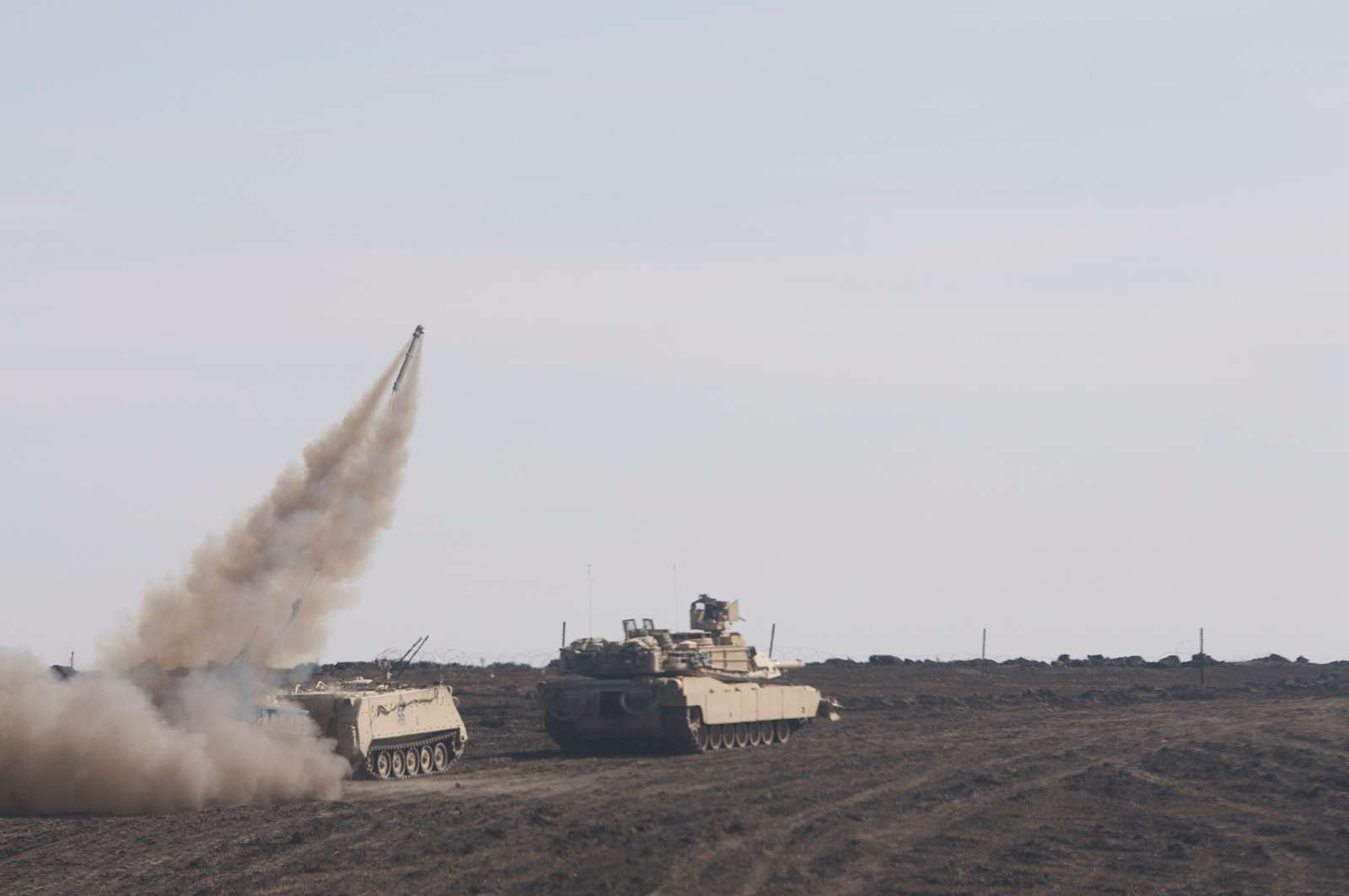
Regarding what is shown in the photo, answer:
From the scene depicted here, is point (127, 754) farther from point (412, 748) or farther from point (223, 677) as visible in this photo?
point (412, 748)

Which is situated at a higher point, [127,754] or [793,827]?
[127,754]

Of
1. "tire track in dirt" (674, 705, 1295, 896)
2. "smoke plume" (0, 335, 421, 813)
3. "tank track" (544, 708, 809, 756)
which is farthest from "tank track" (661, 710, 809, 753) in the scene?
"smoke plume" (0, 335, 421, 813)

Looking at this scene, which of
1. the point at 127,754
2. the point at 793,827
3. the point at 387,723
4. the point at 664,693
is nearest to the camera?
the point at 793,827

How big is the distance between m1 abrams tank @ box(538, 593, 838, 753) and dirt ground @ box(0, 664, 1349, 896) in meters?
1.03

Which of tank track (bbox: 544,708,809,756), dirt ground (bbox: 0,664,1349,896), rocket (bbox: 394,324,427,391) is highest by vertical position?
rocket (bbox: 394,324,427,391)

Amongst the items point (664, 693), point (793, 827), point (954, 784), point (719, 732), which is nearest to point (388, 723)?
point (664, 693)

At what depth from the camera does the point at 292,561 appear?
36.0 meters

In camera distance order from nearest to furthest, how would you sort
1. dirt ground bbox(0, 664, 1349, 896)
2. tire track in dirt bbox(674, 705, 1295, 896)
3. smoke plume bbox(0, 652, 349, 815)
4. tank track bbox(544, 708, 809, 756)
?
dirt ground bbox(0, 664, 1349, 896), tire track in dirt bbox(674, 705, 1295, 896), smoke plume bbox(0, 652, 349, 815), tank track bbox(544, 708, 809, 756)

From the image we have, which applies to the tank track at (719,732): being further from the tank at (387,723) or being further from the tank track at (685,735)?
the tank at (387,723)

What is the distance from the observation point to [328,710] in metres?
35.8

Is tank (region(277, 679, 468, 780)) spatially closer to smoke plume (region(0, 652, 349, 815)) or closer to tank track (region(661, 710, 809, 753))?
smoke plume (region(0, 652, 349, 815))

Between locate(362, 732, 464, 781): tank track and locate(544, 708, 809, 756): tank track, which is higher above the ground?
locate(544, 708, 809, 756): tank track

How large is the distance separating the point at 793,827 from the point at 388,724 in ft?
42.1

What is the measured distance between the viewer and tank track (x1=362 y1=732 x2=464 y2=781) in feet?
120
